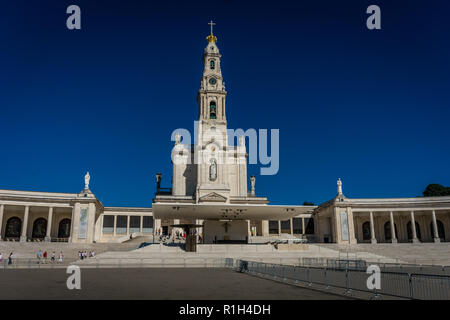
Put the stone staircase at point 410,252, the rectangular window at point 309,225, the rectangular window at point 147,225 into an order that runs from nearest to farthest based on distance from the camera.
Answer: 1. the stone staircase at point 410,252
2. the rectangular window at point 147,225
3. the rectangular window at point 309,225

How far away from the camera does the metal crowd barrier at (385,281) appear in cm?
1159

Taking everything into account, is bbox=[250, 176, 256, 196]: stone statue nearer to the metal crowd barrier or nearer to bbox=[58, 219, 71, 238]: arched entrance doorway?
bbox=[58, 219, 71, 238]: arched entrance doorway

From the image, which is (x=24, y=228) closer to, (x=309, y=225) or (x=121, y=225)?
(x=121, y=225)

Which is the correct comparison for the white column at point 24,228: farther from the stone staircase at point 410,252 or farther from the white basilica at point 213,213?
the stone staircase at point 410,252

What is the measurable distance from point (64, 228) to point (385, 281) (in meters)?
64.6

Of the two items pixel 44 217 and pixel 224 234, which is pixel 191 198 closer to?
pixel 224 234

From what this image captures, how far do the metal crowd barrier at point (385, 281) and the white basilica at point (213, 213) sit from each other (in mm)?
26245

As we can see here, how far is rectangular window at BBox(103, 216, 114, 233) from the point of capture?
69.5m

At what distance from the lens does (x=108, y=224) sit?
229 ft

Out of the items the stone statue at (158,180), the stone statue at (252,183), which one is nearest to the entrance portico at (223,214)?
the stone statue at (252,183)

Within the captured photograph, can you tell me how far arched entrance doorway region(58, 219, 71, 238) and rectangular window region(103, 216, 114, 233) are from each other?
6.63 m

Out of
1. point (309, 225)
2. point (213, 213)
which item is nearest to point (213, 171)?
point (309, 225)

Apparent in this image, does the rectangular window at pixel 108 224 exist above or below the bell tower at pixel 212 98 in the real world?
below
